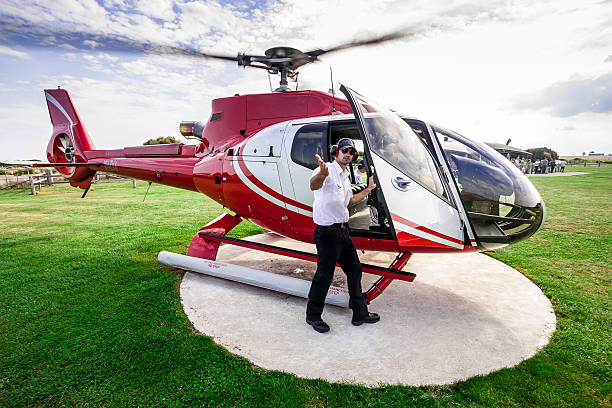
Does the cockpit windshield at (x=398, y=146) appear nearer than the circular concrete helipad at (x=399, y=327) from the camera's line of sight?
No

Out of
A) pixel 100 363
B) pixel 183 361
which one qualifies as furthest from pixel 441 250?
pixel 100 363

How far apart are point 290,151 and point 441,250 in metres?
2.27

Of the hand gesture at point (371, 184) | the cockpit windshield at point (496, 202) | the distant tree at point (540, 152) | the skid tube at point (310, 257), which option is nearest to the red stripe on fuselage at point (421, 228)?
the cockpit windshield at point (496, 202)

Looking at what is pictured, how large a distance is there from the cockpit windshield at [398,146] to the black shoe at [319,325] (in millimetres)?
1871

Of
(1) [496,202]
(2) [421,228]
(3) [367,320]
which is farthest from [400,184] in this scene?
(3) [367,320]

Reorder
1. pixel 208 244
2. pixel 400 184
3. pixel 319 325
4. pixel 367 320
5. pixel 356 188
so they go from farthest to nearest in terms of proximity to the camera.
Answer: pixel 208 244
pixel 356 188
pixel 367 320
pixel 319 325
pixel 400 184

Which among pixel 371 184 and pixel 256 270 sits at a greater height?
pixel 371 184

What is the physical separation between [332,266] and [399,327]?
3.40ft

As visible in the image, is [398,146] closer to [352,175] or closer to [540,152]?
[352,175]

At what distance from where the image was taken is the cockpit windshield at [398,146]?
3467 millimetres

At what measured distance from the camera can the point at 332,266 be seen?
352 cm

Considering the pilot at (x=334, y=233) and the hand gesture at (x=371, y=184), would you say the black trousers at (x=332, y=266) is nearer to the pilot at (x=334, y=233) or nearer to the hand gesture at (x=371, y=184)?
the pilot at (x=334, y=233)

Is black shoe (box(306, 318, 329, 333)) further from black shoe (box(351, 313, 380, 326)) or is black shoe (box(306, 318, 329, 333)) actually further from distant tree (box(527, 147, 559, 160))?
distant tree (box(527, 147, 559, 160))

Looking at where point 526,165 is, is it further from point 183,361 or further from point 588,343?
point 183,361
